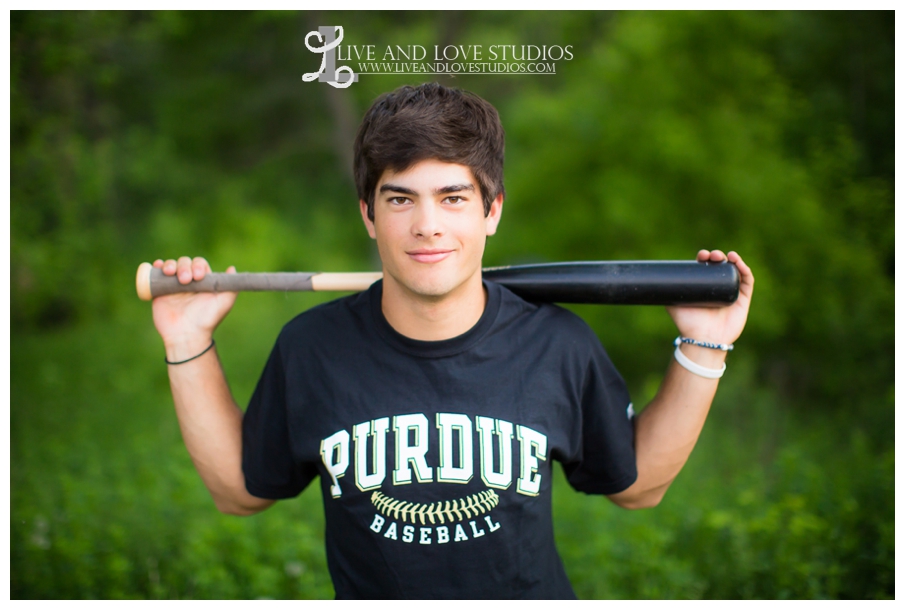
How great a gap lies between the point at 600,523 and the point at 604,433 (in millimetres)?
2503

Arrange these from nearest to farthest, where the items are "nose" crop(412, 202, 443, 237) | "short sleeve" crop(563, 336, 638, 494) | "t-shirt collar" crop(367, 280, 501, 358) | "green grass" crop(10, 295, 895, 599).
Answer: "nose" crop(412, 202, 443, 237) < "t-shirt collar" crop(367, 280, 501, 358) < "short sleeve" crop(563, 336, 638, 494) < "green grass" crop(10, 295, 895, 599)

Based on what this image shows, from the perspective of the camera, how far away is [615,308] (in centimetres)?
727

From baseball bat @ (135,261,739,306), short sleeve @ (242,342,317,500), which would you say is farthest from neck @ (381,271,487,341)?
short sleeve @ (242,342,317,500)

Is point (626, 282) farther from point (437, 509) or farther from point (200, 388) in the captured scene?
point (200, 388)

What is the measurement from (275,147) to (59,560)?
10029 millimetres

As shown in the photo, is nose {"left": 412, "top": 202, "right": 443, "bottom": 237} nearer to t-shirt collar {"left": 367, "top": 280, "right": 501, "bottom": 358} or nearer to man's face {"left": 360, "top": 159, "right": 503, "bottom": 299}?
man's face {"left": 360, "top": 159, "right": 503, "bottom": 299}

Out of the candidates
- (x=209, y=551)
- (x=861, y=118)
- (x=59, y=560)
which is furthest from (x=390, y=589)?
(x=861, y=118)

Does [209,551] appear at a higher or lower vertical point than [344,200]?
lower

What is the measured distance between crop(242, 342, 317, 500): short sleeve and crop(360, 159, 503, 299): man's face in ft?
1.66

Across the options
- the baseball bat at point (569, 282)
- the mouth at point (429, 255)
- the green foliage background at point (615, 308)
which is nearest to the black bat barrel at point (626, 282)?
the baseball bat at point (569, 282)

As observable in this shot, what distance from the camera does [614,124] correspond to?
6.84m

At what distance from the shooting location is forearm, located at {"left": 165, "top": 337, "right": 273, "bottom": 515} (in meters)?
2.23

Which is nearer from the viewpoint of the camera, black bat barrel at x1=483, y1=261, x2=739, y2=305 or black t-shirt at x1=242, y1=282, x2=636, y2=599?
black t-shirt at x1=242, y1=282, x2=636, y2=599

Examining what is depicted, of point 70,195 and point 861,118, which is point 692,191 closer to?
point 861,118
